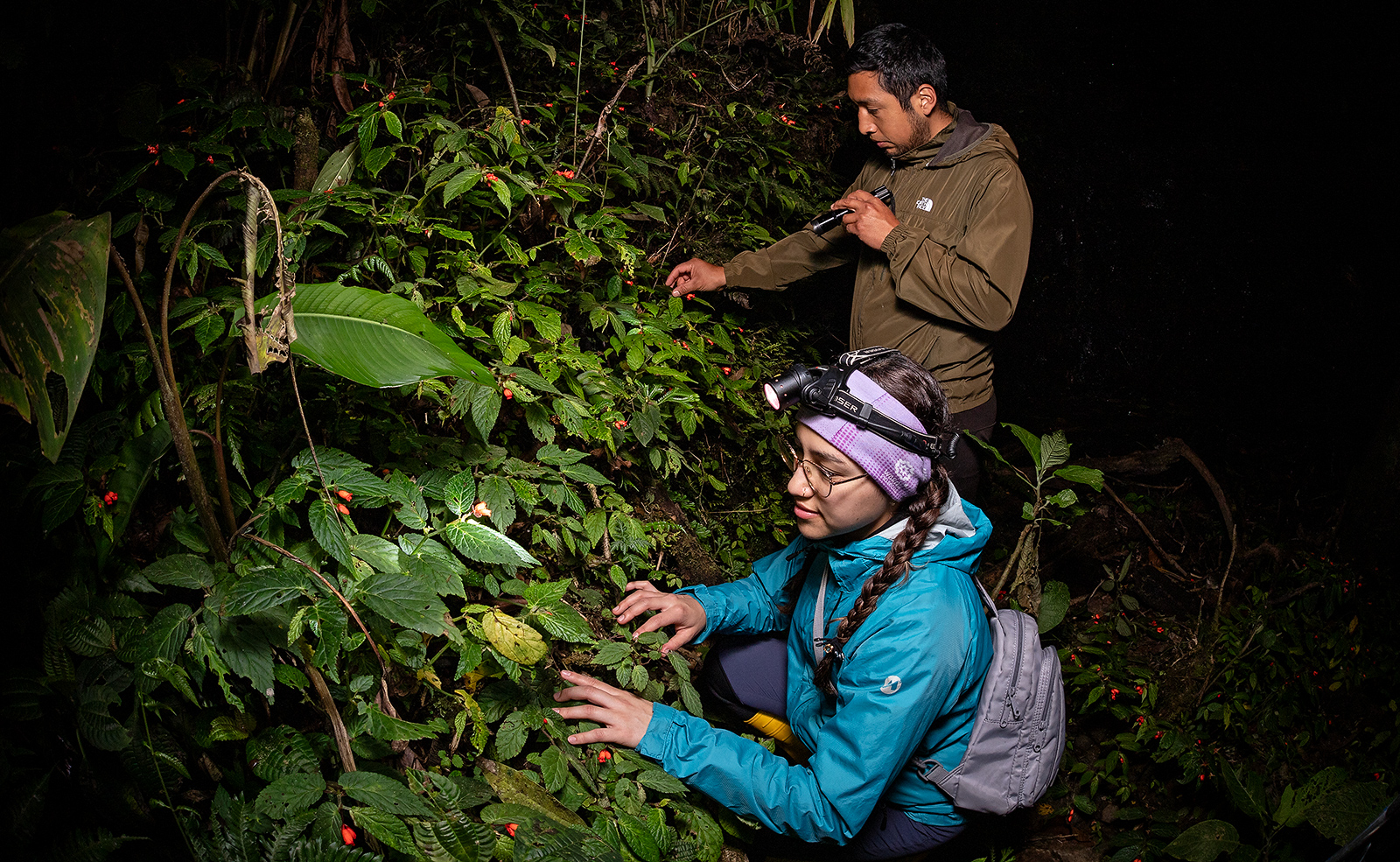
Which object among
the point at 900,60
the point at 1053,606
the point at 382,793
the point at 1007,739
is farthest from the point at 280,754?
the point at 1053,606

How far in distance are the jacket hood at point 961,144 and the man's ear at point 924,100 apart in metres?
0.13

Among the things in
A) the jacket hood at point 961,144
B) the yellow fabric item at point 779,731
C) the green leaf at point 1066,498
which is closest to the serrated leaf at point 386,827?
the yellow fabric item at point 779,731

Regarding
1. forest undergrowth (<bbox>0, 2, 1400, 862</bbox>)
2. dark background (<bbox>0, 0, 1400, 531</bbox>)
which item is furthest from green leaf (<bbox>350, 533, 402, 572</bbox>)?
dark background (<bbox>0, 0, 1400, 531</bbox>)

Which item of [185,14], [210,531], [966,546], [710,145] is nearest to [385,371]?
[210,531]

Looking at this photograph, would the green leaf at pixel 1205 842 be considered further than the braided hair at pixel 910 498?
Yes

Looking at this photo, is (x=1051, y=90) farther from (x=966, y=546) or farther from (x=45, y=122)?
(x=45, y=122)

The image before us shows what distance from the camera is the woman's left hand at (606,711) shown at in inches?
83.7

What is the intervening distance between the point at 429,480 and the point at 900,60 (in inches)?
93.8

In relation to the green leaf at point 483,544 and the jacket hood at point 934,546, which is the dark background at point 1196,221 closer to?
the jacket hood at point 934,546

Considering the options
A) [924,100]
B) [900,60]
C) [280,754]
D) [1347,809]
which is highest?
[900,60]

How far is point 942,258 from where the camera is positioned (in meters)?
2.96

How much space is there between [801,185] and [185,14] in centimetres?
291

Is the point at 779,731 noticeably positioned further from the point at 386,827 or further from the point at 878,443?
the point at 386,827

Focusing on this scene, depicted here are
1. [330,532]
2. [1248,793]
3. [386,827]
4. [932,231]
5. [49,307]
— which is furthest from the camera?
[1248,793]
